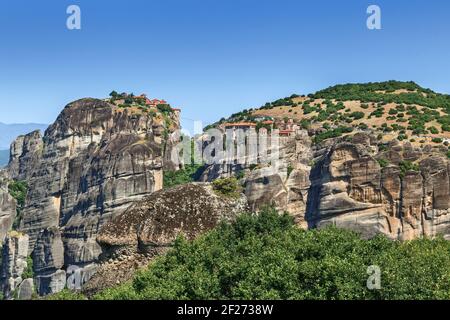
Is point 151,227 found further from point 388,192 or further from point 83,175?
point 83,175

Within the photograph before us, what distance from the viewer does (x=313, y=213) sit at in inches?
2830

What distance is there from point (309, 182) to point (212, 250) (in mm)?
45642

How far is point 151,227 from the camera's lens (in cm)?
3097

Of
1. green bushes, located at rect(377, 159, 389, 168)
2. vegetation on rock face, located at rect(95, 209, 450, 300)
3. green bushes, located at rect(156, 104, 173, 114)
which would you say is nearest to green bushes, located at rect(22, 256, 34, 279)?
green bushes, located at rect(156, 104, 173, 114)

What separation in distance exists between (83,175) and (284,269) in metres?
82.0

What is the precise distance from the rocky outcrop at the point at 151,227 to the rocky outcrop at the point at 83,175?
5911 centimetres

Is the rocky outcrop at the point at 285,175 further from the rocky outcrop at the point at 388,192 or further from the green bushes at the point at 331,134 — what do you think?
the rocky outcrop at the point at 388,192

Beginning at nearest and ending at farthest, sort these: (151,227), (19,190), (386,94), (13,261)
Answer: (151,227)
(13,261)
(386,94)
(19,190)

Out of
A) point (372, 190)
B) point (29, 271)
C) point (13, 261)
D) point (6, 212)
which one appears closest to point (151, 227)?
point (372, 190)

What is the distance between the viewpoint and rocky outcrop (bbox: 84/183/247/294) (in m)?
30.9

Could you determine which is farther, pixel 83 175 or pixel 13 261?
pixel 83 175

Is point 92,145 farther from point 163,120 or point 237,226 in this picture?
point 237,226

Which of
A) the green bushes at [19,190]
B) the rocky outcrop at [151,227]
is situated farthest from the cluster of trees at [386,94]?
the rocky outcrop at [151,227]

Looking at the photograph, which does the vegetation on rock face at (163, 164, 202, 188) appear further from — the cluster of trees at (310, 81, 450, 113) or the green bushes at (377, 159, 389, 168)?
the green bushes at (377, 159, 389, 168)
